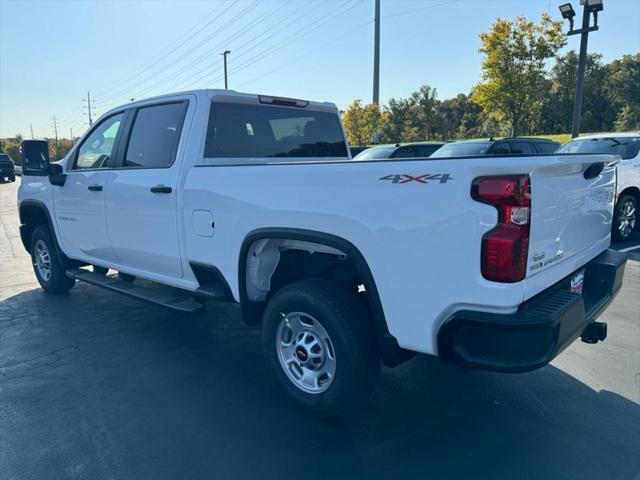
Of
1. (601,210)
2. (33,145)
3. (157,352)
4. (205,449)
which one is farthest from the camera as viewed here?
(33,145)

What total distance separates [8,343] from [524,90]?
2750cm

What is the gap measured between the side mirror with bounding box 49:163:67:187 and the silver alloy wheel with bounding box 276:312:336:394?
3.31 m

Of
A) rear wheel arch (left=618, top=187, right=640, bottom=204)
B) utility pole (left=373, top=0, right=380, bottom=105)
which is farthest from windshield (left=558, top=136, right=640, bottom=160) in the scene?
utility pole (left=373, top=0, right=380, bottom=105)

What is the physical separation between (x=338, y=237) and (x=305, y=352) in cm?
83

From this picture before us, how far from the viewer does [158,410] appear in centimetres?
328

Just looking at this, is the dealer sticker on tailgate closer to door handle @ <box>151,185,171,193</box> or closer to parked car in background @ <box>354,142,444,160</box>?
door handle @ <box>151,185,171,193</box>

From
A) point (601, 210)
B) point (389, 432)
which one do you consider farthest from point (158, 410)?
point (601, 210)

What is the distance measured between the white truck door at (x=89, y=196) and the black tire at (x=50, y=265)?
0.47m

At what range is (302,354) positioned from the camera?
3125mm

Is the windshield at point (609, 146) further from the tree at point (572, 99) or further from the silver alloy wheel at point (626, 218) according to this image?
the tree at point (572, 99)

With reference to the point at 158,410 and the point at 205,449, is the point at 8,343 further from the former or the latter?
the point at 205,449

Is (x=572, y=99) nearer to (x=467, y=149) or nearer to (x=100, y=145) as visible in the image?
(x=467, y=149)

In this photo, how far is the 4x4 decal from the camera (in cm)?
230

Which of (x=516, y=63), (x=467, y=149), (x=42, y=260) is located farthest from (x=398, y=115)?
(x=42, y=260)
